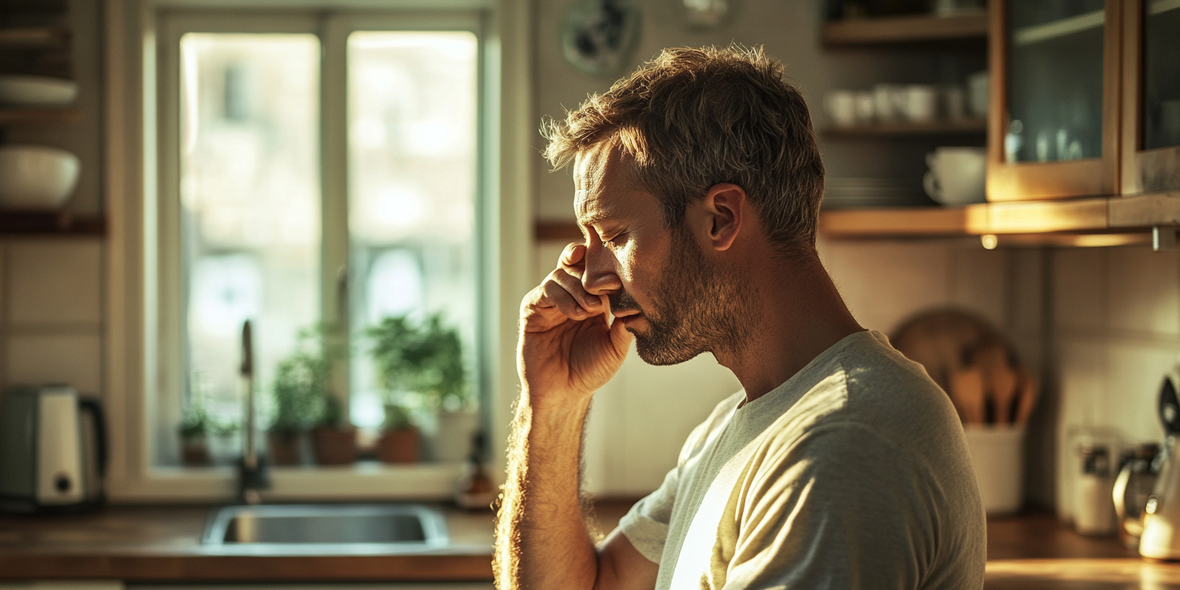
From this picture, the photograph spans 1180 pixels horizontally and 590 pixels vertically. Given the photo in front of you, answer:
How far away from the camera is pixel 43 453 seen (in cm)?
229

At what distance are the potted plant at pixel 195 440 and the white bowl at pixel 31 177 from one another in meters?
0.63

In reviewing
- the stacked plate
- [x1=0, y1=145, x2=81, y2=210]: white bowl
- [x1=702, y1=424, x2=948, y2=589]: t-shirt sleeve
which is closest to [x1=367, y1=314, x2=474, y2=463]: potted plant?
[x1=0, y1=145, x2=81, y2=210]: white bowl

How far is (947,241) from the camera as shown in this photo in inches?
92.0

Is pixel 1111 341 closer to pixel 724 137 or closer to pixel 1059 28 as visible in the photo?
pixel 1059 28

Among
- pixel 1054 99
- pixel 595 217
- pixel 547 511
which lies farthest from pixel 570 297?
pixel 1054 99

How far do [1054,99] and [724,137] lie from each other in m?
1.19

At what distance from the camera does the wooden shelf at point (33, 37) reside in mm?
2275

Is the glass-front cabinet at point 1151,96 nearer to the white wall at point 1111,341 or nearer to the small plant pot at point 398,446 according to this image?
the white wall at point 1111,341

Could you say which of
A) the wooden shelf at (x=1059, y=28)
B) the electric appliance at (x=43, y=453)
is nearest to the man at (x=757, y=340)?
the wooden shelf at (x=1059, y=28)

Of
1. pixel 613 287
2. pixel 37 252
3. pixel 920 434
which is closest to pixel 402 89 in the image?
pixel 37 252

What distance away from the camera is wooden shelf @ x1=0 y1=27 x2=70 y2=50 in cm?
228

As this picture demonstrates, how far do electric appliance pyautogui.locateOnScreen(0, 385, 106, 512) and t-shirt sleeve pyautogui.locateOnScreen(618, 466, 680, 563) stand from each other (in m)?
1.61

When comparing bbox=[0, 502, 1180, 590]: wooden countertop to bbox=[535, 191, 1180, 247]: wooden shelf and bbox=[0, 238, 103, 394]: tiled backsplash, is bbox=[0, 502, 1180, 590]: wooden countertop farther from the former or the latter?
bbox=[535, 191, 1180, 247]: wooden shelf

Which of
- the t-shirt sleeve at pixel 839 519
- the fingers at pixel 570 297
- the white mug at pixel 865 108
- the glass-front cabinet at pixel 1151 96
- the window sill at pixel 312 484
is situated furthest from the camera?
the window sill at pixel 312 484
